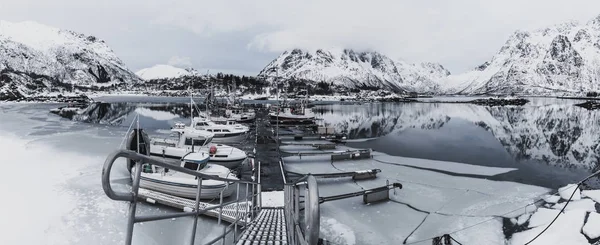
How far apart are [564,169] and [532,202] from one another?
40.2 ft

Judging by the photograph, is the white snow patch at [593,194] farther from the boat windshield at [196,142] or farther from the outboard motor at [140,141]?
the boat windshield at [196,142]

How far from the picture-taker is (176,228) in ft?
43.0

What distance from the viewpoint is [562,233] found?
→ 11375 mm

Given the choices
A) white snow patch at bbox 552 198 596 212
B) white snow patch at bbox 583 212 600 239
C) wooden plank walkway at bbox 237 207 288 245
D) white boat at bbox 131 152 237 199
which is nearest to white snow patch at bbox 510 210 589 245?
white snow patch at bbox 583 212 600 239

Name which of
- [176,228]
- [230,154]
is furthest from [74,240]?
[230,154]

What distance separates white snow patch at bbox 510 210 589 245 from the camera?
10844 mm

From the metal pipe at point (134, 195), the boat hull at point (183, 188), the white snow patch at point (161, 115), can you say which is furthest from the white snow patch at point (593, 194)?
the white snow patch at point (161, 115)

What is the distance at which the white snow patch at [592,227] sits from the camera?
35.1 ft

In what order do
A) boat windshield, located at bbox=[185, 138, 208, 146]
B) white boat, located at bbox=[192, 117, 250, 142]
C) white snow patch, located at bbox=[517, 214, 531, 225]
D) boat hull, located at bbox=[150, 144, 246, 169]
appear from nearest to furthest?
white snow patch, located at bbox=[517, 214, 531, 225], boat hull, located at bbox=[150, 144, 246, 169], boat windshield, located at bbox=[185, 138, 208, 146], white boat, located at bbox=[192, 117, 250, 142]

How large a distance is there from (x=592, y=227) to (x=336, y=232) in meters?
8.63

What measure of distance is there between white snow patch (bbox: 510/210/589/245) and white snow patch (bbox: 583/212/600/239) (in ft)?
0.60

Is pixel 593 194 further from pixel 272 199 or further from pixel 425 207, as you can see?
pixel 272 199

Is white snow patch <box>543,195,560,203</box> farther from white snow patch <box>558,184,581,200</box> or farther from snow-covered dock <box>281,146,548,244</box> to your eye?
snow-covered dock <box>281,146,548,244</box>

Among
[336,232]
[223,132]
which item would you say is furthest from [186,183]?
[223,132]
